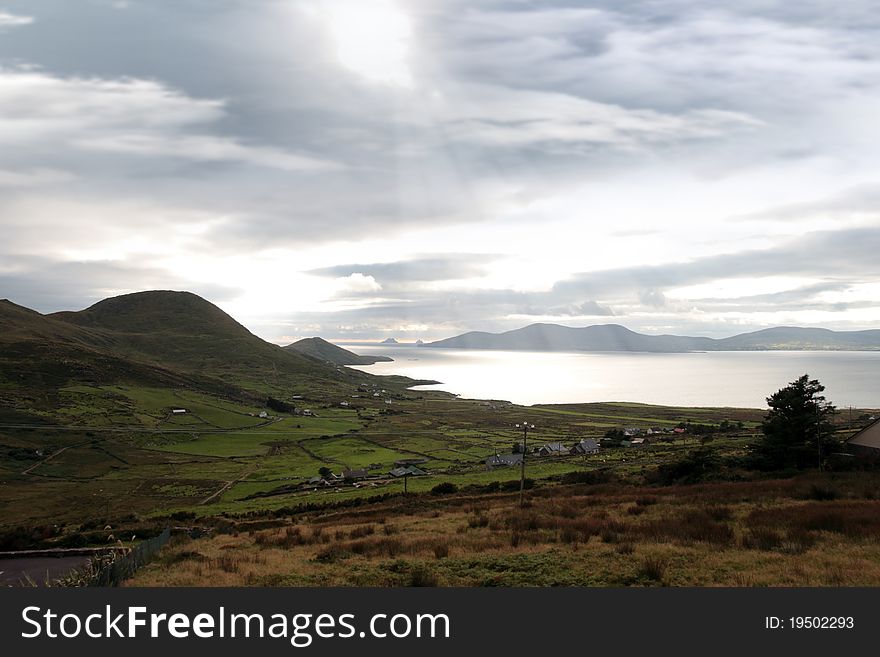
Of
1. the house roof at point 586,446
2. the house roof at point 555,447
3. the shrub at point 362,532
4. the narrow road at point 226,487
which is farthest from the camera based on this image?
the house roof at point 555,447

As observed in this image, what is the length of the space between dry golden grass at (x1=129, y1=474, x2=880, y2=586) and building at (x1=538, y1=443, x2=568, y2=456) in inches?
2761

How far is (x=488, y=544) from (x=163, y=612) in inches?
397

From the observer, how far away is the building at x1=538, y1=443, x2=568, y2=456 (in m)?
91.5

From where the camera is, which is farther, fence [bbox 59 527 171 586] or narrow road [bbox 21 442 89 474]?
narrow road [bbox 21 442 89 474]

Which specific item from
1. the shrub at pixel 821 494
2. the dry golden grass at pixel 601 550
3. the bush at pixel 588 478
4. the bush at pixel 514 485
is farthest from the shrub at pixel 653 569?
the bush at pixel 514 485

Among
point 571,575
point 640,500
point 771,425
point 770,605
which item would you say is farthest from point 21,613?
point 771,425

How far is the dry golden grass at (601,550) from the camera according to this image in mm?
11180

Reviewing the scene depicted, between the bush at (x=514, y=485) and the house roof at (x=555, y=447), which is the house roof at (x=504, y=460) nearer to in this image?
the house roof at (x=555, y=447)

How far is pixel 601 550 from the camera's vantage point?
1374cm

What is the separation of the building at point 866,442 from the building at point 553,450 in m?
52.0

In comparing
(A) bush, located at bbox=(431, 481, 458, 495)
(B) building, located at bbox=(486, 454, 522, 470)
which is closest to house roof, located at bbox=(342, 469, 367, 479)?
(B) building, located at bbox=(486, 454, 522, 470)

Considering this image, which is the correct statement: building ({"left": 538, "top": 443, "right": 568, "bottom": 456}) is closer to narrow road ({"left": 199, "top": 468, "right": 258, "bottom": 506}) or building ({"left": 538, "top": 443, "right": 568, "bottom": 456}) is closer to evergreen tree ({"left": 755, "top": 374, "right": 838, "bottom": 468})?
evergreen tree ({"left": 755, "top": 374, "right": 838, "bottom": 468})

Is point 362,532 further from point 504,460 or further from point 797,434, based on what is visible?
point 504,460

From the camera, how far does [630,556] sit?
42.1 feet
